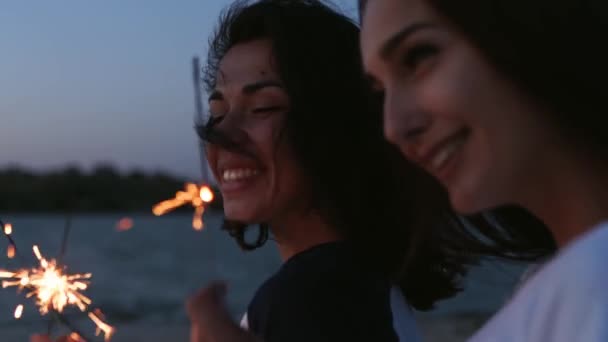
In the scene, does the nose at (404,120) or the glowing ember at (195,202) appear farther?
the glowing ember at (195,202)

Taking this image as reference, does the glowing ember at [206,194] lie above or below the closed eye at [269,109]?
below

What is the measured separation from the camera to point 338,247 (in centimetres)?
172

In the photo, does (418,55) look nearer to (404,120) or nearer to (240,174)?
(404,120)

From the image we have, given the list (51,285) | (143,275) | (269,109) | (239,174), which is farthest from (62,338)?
(143,275)

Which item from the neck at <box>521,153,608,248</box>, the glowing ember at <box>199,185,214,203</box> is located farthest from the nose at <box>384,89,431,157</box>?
the glowing ember at <box>199,185,214,203</box>

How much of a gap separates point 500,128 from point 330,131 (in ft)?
2.79

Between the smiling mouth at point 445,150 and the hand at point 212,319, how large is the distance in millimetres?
323

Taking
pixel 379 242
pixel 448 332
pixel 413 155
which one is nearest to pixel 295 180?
pixel 379 242

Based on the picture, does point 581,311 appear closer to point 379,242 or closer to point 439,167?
point 439,167

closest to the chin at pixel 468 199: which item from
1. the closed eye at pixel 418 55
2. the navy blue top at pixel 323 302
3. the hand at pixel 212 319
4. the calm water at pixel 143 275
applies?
the closed eye at pixel 418 55

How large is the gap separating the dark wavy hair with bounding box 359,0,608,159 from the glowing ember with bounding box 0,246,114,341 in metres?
0.97

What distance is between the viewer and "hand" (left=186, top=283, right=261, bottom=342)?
1132 millimetres

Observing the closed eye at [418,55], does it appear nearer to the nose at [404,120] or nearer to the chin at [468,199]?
the nose at [404,120]

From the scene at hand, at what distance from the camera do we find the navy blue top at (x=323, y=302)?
5.04 feet
